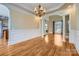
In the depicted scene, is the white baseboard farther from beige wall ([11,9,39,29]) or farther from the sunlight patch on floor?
the sunlight patch on floor

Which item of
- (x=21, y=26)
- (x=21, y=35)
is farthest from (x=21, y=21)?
(x=21, y=35)

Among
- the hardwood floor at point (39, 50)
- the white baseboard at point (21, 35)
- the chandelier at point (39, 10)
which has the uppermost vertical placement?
the chandelier at point (39, 10)

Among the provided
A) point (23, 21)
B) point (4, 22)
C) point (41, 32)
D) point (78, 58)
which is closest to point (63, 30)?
point (41, 32)

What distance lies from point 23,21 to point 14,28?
2.58ft

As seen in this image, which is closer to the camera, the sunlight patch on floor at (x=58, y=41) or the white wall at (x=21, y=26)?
the white wall at (x=21, y=26)

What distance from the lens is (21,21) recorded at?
275 inches

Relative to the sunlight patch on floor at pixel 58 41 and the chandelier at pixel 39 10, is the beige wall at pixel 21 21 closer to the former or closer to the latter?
the chandelier at pixel 39 10

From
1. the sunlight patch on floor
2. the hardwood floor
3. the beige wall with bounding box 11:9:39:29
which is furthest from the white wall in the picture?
the sunlight patch on floor

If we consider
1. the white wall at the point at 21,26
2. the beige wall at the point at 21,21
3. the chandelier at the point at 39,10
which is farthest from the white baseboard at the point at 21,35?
the chandelier at the point at 39,10

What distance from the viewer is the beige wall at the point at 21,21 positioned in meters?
6.52

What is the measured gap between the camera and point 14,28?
6.57m

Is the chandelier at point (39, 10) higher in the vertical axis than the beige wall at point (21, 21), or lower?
higher

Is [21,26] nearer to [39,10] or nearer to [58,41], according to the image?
[39,10]

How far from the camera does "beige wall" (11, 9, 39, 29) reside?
652 cm
